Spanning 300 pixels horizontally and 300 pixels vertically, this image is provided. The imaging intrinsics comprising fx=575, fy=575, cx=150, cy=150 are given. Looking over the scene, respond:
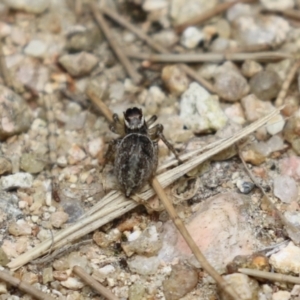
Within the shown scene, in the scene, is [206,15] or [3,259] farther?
[206,15]

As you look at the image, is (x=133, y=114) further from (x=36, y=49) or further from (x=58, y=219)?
(x=36, y=49)

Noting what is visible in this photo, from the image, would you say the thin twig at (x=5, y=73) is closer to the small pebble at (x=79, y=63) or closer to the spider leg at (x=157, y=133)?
the small pebble at (x=79, y=63)

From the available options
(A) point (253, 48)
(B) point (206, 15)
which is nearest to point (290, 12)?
(A) point (253, 48)

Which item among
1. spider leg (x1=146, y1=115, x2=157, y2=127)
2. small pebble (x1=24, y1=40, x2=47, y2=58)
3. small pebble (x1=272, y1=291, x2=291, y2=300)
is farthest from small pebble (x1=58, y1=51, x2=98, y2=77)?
small pebble (x1=272, y1=291, x2=291, y2=300)

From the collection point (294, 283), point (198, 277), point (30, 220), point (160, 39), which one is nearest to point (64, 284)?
point (30, 220)

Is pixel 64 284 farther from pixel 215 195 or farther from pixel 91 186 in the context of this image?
pixel 215 195

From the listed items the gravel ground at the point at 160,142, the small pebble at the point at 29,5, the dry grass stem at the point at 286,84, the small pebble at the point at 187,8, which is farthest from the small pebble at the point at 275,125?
the small pebble at the point at 29,5
